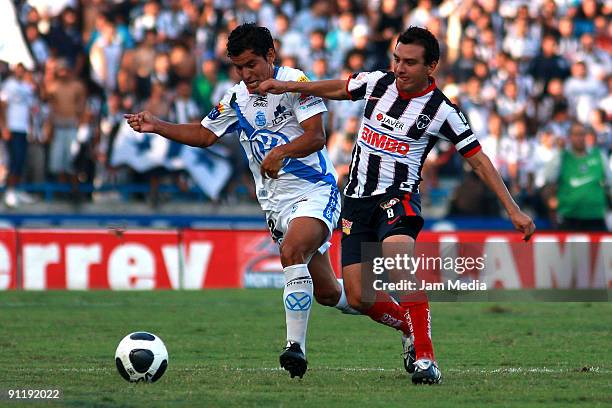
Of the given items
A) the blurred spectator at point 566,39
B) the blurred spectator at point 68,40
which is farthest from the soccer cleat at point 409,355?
the blurred spectator at point 566,39

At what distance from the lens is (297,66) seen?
20.7 m

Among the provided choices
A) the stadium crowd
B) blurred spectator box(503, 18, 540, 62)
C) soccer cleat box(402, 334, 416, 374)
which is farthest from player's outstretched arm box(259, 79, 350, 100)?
blurred spectator box(503, 18, 540, 62)

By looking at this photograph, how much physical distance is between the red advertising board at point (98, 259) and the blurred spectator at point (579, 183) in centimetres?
560

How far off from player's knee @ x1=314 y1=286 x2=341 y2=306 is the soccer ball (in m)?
1.47

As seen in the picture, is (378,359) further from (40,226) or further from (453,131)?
(40,226)

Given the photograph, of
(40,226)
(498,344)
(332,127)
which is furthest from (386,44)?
(498,344)

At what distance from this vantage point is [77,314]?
14328mm

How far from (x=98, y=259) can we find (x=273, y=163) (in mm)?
9281

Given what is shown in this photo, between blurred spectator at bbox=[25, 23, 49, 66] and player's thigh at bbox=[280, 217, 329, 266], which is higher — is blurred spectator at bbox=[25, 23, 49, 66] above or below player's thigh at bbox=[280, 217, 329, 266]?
above

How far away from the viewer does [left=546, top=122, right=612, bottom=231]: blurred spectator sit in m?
18.3

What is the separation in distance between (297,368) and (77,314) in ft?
20.6

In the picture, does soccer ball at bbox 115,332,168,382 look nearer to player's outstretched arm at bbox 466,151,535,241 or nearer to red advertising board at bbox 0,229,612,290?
player's outstretched arm at bbox 466,151,535,241

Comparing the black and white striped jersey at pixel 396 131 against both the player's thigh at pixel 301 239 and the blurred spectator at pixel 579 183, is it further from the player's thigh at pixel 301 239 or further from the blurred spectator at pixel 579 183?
the blurred spectator at pixel 579 183

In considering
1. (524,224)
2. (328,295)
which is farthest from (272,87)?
(524,224)
